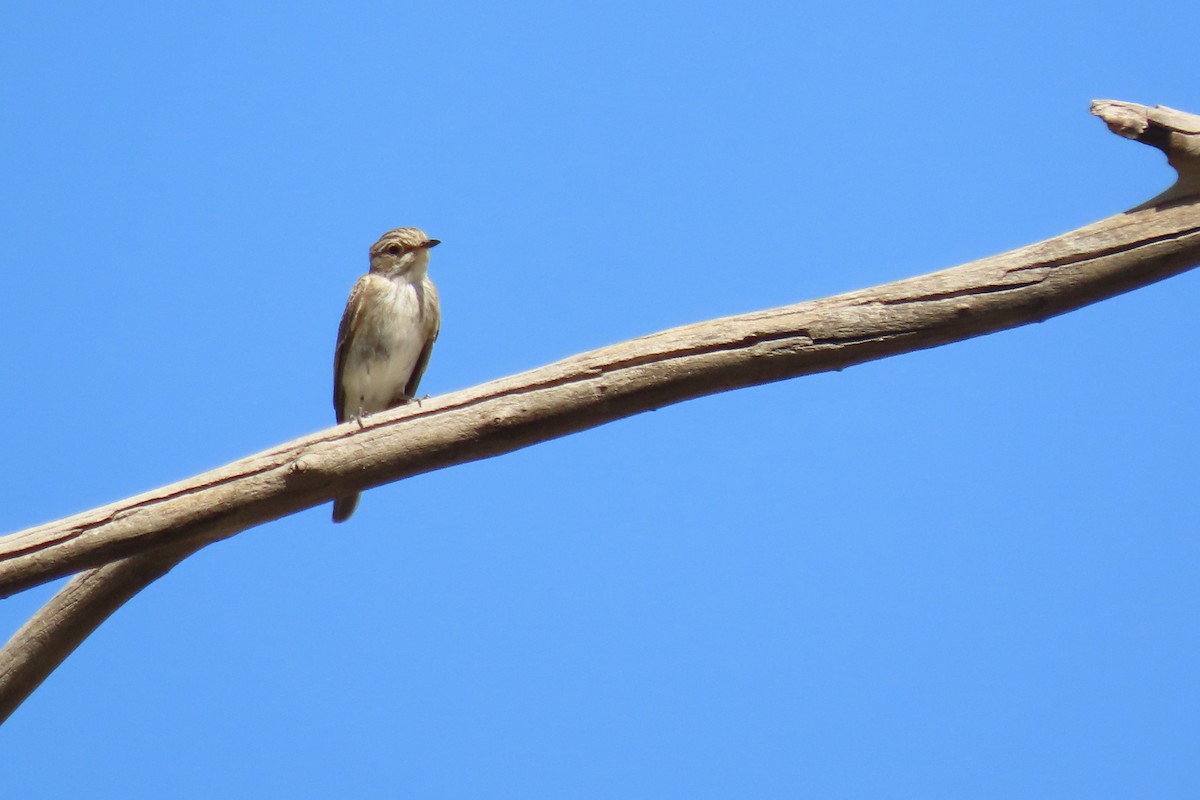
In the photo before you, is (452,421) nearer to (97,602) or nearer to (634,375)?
(634,375)

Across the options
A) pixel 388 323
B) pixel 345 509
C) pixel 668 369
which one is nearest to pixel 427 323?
pixel 388 323

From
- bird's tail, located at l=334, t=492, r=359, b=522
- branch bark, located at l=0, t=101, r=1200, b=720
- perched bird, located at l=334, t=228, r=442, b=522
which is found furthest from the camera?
perched bird, located at l=334, t=228, r=442, b=522

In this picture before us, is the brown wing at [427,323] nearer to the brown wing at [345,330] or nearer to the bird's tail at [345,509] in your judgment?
the brown wing at [345,330]

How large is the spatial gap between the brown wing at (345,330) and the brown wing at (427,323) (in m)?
0.38

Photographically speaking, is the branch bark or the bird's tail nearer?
the branch bark

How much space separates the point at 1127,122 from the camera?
163 inches

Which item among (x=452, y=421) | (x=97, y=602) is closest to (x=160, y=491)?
(x=97, y=602)

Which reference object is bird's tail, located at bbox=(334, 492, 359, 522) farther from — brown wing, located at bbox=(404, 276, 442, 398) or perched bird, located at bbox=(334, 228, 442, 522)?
brown wing, located at bbox=(404, 276, 442, 398)

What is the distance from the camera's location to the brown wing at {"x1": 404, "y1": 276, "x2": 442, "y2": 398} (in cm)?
759

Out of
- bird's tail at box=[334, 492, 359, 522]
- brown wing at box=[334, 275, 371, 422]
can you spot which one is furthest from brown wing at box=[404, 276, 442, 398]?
bird's tail at box=[334, 492, 359, 522]

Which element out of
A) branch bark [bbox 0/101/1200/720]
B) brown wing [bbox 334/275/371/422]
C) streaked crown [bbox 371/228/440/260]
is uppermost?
streaked crown [bbox 371/228/440/260]

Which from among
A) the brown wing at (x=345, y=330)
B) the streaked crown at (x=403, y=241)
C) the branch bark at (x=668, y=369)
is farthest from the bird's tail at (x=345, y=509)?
the branch bark at (x=668, y=369)

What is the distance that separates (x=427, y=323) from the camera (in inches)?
299

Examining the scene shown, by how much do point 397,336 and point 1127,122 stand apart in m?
4.58
